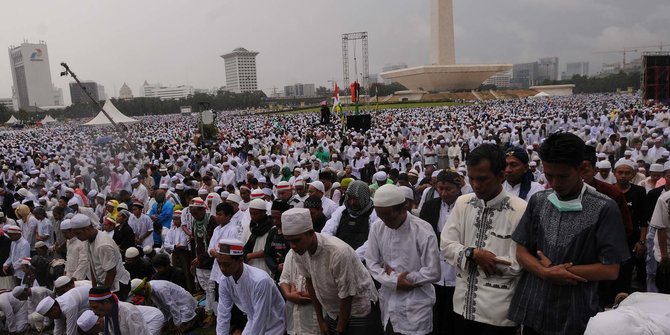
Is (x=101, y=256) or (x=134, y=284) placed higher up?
(x=101, y=256)

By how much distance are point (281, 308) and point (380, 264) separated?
2.76ft

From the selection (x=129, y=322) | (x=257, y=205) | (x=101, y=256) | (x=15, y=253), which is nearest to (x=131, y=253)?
(x=101, y=256)

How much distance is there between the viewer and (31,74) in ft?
395

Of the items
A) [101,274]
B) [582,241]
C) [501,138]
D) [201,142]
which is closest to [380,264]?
[582,241]

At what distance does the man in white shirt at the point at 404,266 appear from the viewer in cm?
274


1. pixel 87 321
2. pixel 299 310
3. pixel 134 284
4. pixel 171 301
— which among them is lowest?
pixel 171 301

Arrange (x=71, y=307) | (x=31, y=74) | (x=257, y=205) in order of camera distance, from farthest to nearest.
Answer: (x=31, y=74)
(x=257, y=205)
(x=71, y=307)

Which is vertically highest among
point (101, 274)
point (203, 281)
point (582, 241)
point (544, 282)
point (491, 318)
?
point (582, 241)

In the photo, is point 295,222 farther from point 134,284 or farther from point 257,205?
point 134,284

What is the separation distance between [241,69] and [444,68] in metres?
99.4

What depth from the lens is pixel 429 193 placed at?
4.42 m

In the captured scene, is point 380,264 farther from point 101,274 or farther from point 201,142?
point 201,142

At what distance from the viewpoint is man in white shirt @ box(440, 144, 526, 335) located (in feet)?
7.63

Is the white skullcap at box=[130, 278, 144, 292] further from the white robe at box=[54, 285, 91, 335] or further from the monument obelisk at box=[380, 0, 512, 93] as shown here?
the monument obelisk at box=[380, 0, 512, 93]
